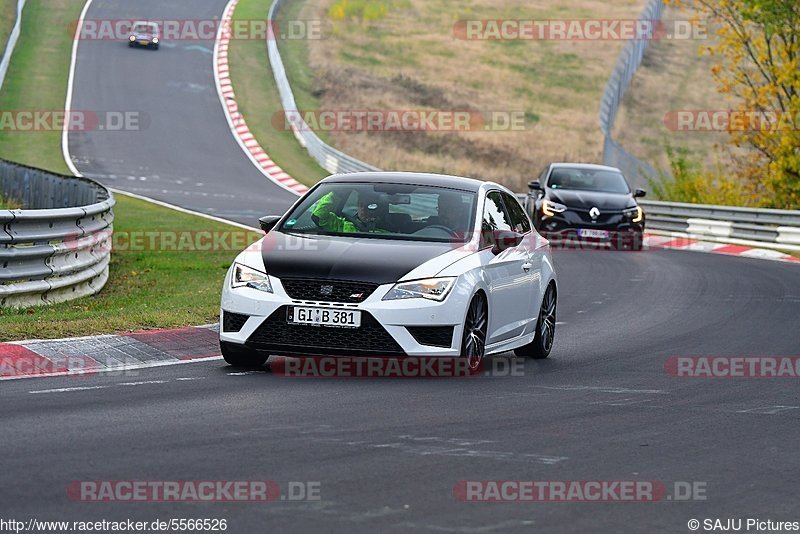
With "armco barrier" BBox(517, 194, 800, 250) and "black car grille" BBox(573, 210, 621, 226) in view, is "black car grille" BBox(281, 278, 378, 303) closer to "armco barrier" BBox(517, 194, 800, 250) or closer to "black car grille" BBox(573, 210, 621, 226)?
"black car grille" BBox(573, 210, 621, 226)

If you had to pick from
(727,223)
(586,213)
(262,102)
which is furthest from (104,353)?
(262,102)

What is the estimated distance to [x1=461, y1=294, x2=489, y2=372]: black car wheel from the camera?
10.7m

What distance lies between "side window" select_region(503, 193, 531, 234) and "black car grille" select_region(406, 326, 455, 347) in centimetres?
220

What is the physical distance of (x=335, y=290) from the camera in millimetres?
10242

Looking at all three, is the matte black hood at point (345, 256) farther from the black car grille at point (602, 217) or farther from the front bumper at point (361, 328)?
the black car grille at point (602, 217)

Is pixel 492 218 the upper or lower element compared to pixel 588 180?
upper

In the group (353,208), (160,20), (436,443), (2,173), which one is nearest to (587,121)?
(160,20)

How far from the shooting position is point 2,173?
984 inches

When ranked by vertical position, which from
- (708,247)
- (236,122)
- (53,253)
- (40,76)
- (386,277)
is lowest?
(708,247)

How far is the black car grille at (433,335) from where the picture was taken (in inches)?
407

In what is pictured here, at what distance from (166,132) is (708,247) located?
66.5ft

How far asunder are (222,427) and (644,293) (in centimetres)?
1228

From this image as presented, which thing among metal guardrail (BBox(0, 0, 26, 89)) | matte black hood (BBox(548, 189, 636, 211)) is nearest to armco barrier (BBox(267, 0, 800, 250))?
matte black hood (BBox(548, 189, 636, 211))

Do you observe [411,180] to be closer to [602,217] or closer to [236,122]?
[602,217]
